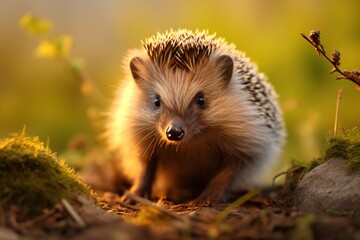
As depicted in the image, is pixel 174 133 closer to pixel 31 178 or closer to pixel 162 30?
pixel 31 178

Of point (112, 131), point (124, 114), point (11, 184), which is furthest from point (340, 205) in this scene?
point (112, 131)

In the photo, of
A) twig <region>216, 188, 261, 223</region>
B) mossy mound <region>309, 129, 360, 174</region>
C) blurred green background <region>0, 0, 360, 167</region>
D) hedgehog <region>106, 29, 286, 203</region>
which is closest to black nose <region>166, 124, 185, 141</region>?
hedgehog <region>106, 29, 286, 203</region>

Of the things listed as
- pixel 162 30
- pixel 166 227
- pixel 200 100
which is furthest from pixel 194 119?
pixel 162 30

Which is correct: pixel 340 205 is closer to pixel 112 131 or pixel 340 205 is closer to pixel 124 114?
pixel 124 114

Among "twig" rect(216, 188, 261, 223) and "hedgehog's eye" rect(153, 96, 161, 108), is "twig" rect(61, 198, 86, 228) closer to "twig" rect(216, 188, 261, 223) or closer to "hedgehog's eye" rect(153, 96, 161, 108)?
"twig" rect(216, 188, 261, 223)

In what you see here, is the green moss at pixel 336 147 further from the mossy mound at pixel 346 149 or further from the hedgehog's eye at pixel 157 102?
the hedgehog's eye at pixel 157 102

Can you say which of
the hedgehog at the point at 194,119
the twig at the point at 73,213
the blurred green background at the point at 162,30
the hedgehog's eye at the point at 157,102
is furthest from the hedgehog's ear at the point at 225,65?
the blurred green background at the point at 162,30
